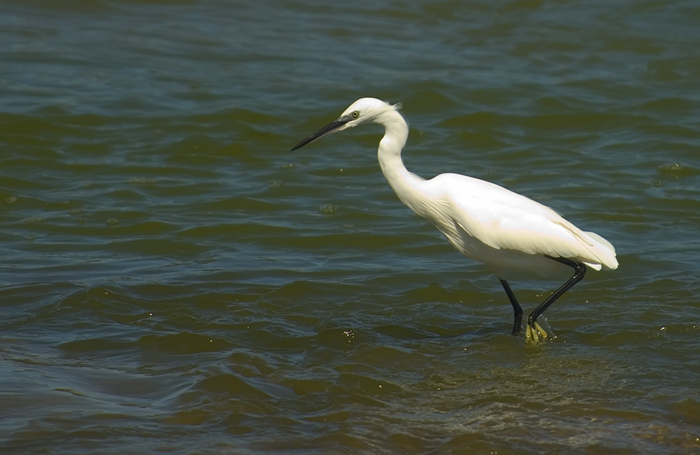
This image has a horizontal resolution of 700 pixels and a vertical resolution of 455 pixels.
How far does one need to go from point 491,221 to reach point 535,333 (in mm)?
865

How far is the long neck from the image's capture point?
23.0 feet

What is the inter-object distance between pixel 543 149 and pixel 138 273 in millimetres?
5877

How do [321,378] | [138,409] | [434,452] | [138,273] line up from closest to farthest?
1. [434,452]
2. [138,409]
3. [321,378]
4. [138,273]

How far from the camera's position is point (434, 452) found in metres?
5.16

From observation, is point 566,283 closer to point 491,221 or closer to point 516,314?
point 516,314

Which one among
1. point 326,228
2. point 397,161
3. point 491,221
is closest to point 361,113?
point 397,161

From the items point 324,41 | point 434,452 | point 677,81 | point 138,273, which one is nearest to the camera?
point 434,452

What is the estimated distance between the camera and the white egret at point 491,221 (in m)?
6.86

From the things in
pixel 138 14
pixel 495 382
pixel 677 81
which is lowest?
pixel 495 382

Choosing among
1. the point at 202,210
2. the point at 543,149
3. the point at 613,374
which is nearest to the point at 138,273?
the point at 202,210

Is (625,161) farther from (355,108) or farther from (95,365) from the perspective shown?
(95,365)

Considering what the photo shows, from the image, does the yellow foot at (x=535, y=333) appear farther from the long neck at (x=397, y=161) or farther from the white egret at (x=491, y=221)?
the long neck at (x=397, y=161)

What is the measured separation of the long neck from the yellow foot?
114 cm

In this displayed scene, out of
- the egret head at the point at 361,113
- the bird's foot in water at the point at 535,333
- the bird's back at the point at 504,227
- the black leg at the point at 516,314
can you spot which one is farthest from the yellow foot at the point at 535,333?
the egret head at the point at 361,113
